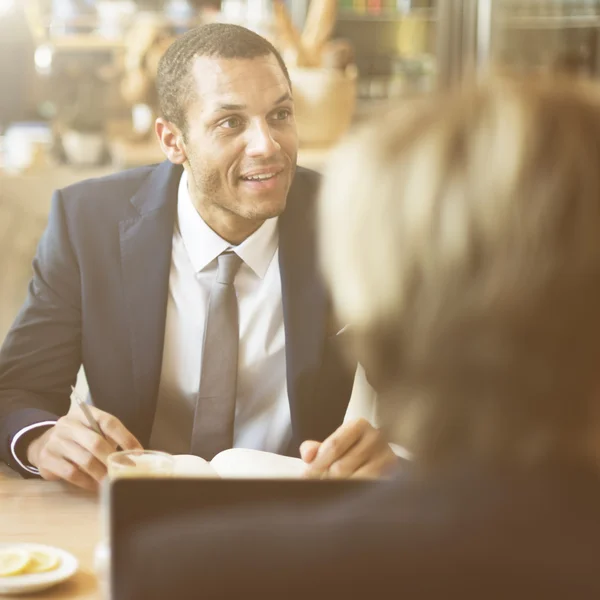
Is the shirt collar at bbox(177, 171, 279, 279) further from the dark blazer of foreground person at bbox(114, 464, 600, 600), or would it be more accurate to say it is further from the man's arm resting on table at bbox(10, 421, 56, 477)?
the dark blazer of foreground person at bbox(114, 464, 600, 600)

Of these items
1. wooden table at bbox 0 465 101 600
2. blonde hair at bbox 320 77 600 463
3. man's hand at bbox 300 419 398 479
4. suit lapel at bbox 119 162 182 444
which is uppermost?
blonde hair at bbox 320 77 600 463

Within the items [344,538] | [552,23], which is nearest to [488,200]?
[344,538]

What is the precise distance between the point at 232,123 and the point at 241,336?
31 cm

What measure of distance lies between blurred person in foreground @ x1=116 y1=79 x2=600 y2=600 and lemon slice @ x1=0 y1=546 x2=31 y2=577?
40 centimetres

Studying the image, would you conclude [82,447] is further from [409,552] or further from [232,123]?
[409,552]

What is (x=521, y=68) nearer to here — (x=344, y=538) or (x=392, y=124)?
(x=392, y=124)

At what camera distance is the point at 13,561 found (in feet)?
3.08

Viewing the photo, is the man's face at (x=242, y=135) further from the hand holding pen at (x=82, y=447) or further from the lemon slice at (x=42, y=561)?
the lemon slice at (x=42, y=561)

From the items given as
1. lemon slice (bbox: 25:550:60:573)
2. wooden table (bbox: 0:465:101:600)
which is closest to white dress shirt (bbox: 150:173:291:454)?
wooden table (bbox: 0:465:101:600)

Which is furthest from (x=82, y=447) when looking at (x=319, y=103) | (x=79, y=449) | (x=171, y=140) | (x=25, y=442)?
(x=319, y=103)

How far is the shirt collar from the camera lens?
1.44m

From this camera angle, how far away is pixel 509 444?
574 millimetres

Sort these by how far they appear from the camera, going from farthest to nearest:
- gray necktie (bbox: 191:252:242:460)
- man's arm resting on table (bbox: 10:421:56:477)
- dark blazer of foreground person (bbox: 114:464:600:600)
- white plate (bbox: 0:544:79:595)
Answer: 1. gray necktie (bbox: 191:252:242:460)
2. man's arm resting on table (bbox: 10:421:56:477)
3. white plate (bbox: 0:544:79:595)
4. dark blazer of foreground person (bbox: 114:464:600:600)

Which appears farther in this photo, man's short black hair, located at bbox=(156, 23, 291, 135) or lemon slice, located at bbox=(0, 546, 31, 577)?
man's short black hair, located at bbox=(156, 23, 291, 135)
